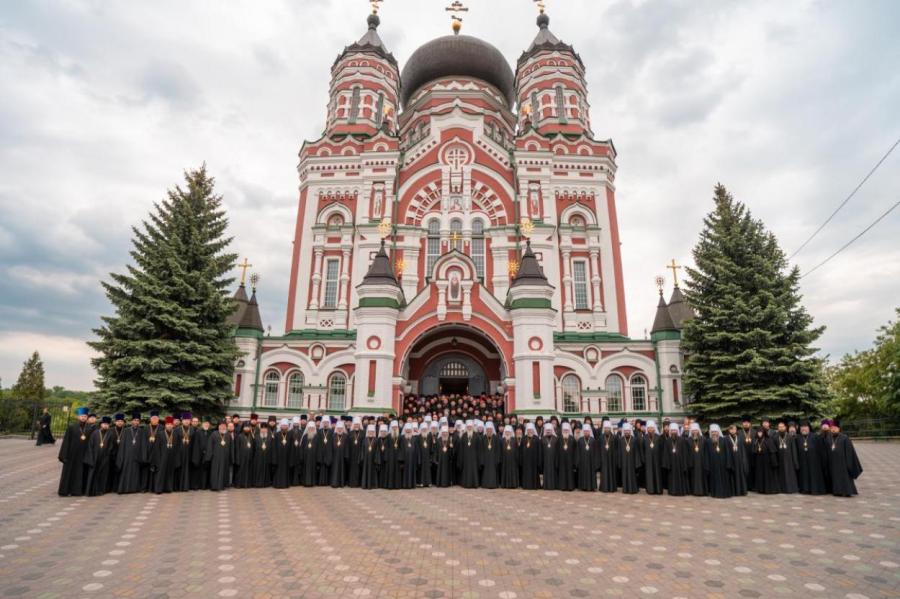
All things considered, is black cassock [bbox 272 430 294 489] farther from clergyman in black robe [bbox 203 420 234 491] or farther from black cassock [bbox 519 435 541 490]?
black cassock [bbox 519 435 541 490]

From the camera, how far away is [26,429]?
26.5 metres

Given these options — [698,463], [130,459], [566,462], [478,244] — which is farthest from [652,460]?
[478,244]

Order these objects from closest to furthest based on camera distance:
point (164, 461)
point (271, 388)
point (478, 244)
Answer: point (164, 461)
point (271, 388)
point (478, 244)

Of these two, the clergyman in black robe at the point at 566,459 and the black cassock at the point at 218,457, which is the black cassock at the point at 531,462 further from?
the black cassock at the point at 218,457

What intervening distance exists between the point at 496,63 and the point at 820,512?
91.7 ft

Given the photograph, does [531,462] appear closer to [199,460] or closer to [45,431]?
[199,460]

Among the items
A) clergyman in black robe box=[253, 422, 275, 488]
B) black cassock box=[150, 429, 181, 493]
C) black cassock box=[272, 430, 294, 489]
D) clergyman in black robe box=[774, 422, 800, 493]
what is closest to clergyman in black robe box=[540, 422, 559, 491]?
clergyman in black robe box=[774, 422, 800, 493]

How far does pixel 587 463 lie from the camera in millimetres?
10734

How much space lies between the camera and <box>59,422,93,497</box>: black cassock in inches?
353

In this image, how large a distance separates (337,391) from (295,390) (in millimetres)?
1693

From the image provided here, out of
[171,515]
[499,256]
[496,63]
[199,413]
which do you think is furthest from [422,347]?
[496,63]

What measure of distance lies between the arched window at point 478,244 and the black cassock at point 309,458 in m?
12.5

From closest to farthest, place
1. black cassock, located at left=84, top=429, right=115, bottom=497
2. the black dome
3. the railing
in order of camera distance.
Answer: black cassock, located at left=84, top=429, right=115, bottom=497 < the railing < the black dome

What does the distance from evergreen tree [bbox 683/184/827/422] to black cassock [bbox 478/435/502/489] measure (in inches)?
339
